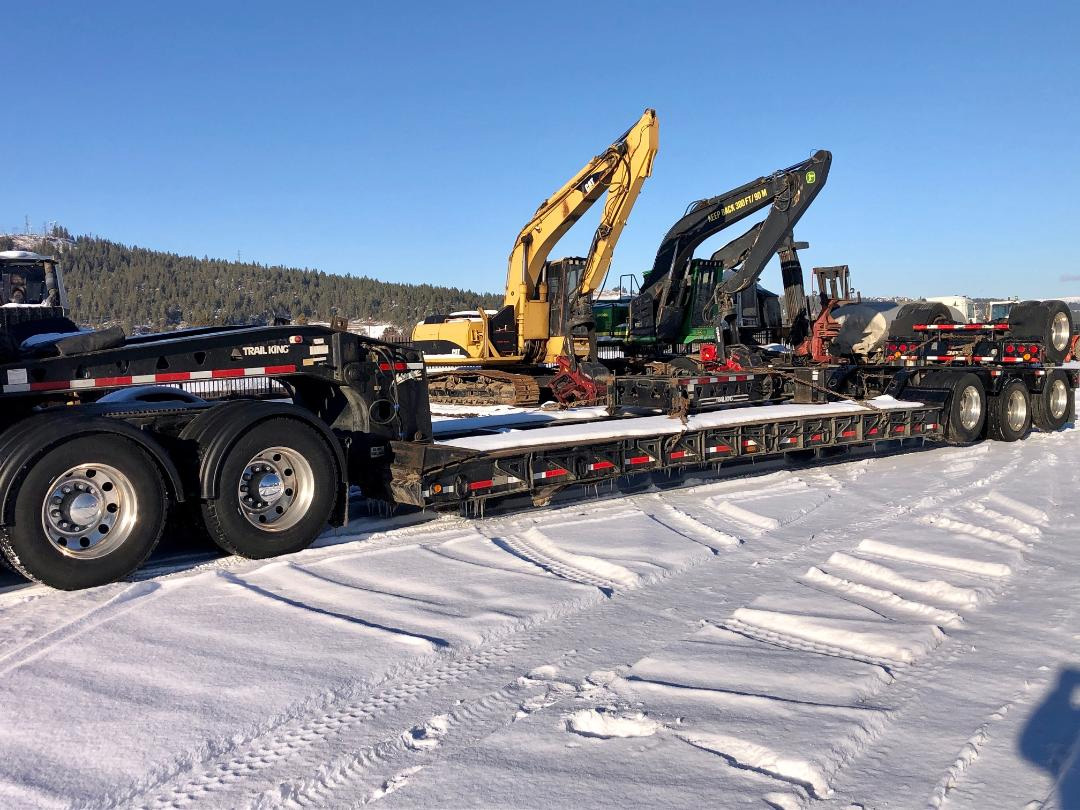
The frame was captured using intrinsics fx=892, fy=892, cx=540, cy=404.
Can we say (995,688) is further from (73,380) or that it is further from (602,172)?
(602,172)

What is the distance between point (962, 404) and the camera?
13.0m

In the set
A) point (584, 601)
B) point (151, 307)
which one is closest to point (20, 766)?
point (584, 601)

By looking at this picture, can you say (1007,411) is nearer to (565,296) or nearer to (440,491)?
(565,296)

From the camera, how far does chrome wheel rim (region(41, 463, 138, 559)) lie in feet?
17.9

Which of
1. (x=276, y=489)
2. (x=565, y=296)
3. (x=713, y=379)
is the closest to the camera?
(x=276, y=489)

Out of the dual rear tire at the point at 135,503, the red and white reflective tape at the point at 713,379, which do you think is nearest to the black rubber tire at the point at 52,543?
the dual rear tire at the point at 135,503

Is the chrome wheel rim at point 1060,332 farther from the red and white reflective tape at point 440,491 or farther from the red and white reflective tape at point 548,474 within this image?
the red and white reflective tape at point 440,491

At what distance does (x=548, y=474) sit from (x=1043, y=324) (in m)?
10.6

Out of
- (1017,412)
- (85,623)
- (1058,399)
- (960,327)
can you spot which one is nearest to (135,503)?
(85,623)

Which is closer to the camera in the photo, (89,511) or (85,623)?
(85,623)

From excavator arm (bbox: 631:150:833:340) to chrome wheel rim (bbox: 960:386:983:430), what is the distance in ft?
16.6

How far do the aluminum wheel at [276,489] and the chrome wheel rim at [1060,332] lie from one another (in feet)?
42.9

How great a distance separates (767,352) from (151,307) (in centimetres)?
8242

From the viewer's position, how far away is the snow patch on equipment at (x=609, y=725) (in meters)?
3.69
